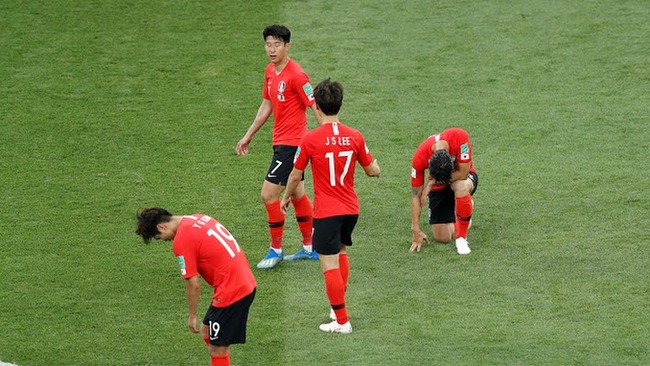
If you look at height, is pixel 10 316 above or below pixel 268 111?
below

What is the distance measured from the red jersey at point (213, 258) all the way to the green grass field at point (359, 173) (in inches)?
39.9

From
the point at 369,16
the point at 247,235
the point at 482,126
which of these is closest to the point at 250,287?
the point at 247,235

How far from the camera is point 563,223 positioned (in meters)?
12.1

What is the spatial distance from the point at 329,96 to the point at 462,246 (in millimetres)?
2677

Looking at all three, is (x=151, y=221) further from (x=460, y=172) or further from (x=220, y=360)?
(x=460, y=172)

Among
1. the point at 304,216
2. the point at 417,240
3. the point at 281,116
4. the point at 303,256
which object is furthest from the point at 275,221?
the point at 417,240

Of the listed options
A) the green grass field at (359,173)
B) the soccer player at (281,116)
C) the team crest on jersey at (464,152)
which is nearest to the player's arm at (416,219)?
the green grass field at (359,173)

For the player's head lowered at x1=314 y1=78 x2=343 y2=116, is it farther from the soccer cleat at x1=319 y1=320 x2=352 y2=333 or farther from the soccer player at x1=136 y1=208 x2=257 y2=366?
the soccer cleat at x1=319 y1=320 x2=352 y2=333

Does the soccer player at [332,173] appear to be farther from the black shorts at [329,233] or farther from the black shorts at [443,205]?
the black shorts at [443,205]

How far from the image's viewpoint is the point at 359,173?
13.8m

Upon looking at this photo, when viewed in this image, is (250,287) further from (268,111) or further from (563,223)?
(563,223)

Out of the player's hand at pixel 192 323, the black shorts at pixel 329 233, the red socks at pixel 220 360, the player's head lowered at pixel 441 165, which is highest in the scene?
the player's head lowered at pixel 441 165

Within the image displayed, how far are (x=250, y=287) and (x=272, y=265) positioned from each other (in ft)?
8.36

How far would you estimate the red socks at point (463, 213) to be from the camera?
11.5 meters
